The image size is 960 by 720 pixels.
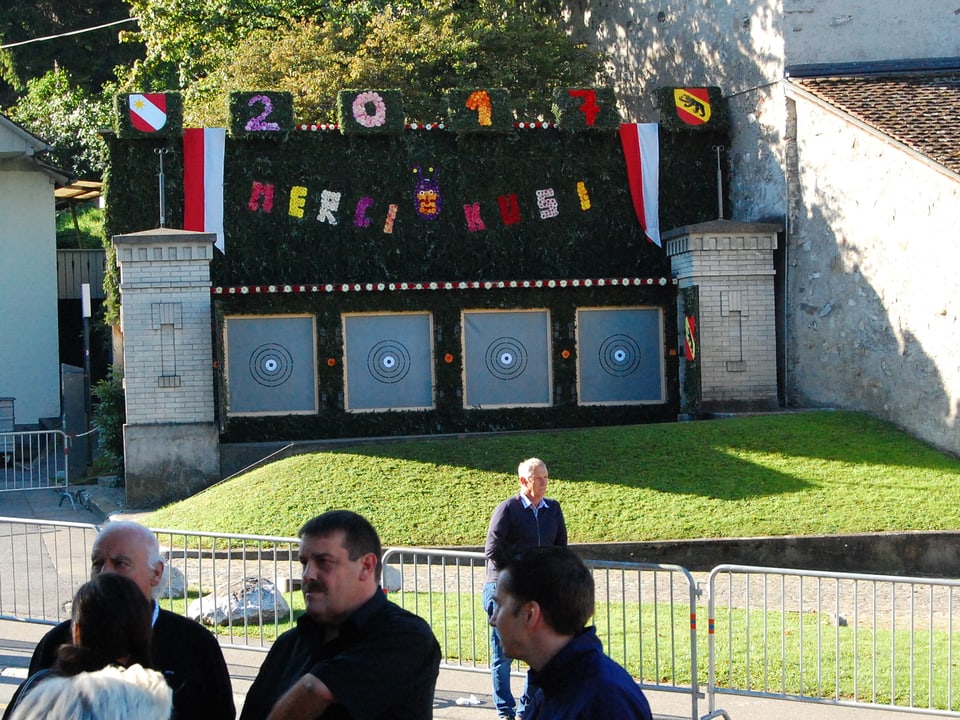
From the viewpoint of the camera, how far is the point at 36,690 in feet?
11.2

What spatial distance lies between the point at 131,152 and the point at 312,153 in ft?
9.62

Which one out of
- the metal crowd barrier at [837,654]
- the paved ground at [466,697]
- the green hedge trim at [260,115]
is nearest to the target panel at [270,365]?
the green hedge trim at [260,115]

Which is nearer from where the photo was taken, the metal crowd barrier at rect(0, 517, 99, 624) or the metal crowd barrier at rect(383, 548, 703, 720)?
the metal crowd barrier at rect(383, 548, 703, 720)

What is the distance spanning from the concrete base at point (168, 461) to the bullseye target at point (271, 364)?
44.2 inches

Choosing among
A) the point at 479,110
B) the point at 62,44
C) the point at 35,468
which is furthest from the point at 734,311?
the point at 62,44

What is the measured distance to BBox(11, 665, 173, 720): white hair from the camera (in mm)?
3301

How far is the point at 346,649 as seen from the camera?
13.8 feet

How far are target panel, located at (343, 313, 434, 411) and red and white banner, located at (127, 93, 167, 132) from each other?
4.72 metres

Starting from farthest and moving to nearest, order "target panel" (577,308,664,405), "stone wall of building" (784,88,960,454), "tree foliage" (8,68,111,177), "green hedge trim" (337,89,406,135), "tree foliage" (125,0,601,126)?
"tree foliage" (8,68,111,177) < "tree foliage" (125,0,601,126) < "green hedge trim" (337,89,406,135) < "target panel" (577,308,664,405) < "stone wall of building" (784,88,960,454)

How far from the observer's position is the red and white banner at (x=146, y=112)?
20984 mm

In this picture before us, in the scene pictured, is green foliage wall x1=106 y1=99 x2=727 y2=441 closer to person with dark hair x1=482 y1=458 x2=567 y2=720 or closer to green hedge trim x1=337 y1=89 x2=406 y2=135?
green hedge trim x1=337 y1=89 x2=406 y2=135

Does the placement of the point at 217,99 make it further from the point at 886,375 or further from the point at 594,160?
the point at 886,375

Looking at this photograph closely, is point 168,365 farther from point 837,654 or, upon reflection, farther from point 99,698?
point 99,698

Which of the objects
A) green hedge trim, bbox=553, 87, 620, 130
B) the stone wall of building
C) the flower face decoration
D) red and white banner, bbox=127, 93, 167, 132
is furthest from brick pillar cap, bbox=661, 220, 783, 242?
red and white banner, bbox=127, 93, 167, 132
